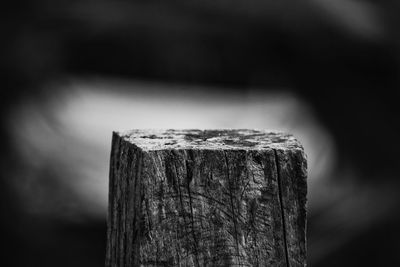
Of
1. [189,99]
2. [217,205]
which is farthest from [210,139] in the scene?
[189,99]

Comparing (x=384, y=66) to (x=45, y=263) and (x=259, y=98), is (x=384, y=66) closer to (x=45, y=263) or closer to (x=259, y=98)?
(x=259, y=98)

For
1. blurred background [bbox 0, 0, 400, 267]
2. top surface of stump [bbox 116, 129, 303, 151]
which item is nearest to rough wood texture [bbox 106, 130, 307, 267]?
top surface of stump [bbox 116, 129, 303, 151]

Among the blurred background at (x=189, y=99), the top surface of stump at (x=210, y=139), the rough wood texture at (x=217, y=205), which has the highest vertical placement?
the blurred background at (x=189, y=99)

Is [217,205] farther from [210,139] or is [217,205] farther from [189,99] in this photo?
[189,99]

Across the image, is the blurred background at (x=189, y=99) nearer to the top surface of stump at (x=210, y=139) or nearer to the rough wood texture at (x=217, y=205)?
the top surface of stump at (x=210, y=139)

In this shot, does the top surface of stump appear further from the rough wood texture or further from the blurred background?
the blurred background

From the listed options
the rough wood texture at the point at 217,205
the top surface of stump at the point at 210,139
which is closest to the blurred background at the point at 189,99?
the top surface of stump at the point at 210,139
